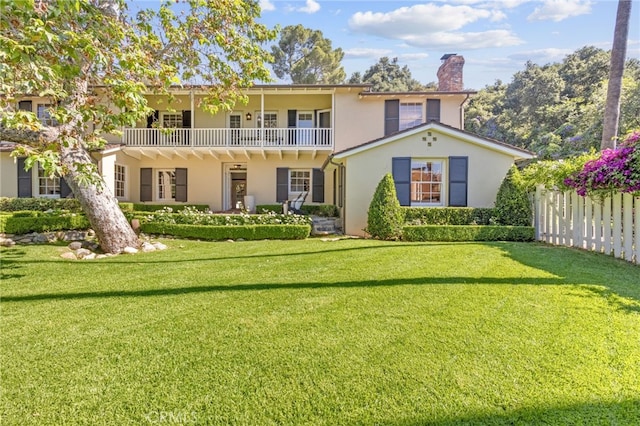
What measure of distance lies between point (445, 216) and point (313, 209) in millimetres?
6663

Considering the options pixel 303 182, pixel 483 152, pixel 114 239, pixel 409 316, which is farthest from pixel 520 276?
pixel 303 182

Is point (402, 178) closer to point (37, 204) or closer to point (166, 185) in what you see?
→ point (166, 185)

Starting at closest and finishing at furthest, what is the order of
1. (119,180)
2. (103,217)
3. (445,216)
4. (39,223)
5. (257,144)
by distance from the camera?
(103,217), (39,223), (445,216), (257,144), (119,180)

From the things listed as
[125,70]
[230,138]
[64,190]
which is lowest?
[64,190]

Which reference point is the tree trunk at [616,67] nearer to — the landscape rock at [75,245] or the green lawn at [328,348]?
the green lawn at [328,348]

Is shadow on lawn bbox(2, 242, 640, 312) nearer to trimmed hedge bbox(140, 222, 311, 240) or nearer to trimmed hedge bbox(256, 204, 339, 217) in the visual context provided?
trimmed hedge bbox(140, 222, 311, 240)

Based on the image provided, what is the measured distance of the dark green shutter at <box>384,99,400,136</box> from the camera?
55.4 ft

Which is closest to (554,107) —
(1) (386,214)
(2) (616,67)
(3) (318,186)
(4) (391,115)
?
(4) (391,115)

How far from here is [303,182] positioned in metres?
18.0

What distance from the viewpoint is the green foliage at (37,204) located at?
14.8 m

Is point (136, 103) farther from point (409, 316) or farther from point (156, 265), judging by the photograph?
point (409, 316)

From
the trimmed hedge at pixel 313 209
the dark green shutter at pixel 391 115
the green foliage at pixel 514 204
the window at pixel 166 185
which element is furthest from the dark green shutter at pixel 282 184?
the green foliage at pixel 514 204

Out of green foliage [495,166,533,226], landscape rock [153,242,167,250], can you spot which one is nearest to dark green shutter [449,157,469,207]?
green foliage [495,166,533,226]

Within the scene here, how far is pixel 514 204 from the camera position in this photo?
10.6 meters
